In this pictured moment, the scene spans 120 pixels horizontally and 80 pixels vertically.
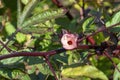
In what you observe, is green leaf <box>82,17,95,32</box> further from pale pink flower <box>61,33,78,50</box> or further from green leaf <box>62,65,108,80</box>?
pale pink flower <box>61,33,78,50</box>

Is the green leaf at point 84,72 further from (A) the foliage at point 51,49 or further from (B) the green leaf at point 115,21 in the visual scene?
(B) the green leaf at point 115,21

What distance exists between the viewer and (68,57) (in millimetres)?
1086

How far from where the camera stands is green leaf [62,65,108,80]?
1087 millimetres

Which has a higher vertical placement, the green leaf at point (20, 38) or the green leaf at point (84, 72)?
the green leaf at point (20, 38)

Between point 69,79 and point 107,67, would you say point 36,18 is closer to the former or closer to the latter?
point 69,79

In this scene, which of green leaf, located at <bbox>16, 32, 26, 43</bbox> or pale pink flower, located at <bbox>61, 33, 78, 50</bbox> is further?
green leaf, located at <bbox>16, 32, 26, 43</bbox>

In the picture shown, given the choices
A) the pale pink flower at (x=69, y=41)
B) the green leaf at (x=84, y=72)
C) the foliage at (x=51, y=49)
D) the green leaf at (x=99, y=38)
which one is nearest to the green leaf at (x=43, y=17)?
the foliage at (x=51, y=49)

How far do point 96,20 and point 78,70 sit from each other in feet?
0.58

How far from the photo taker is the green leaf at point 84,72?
1.09 m

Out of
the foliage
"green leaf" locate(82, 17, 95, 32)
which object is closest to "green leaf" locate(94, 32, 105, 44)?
the foliage

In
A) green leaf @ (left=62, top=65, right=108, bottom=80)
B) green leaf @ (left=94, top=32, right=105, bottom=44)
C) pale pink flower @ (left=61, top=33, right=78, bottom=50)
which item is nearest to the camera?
pale pink flower @ (left=61, top=33, right=78, bottom=50)

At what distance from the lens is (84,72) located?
109 centimetres

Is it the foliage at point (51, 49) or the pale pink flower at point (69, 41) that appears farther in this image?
the foliage at point (51, 49)

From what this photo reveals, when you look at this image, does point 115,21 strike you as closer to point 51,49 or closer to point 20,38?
point 51,49
